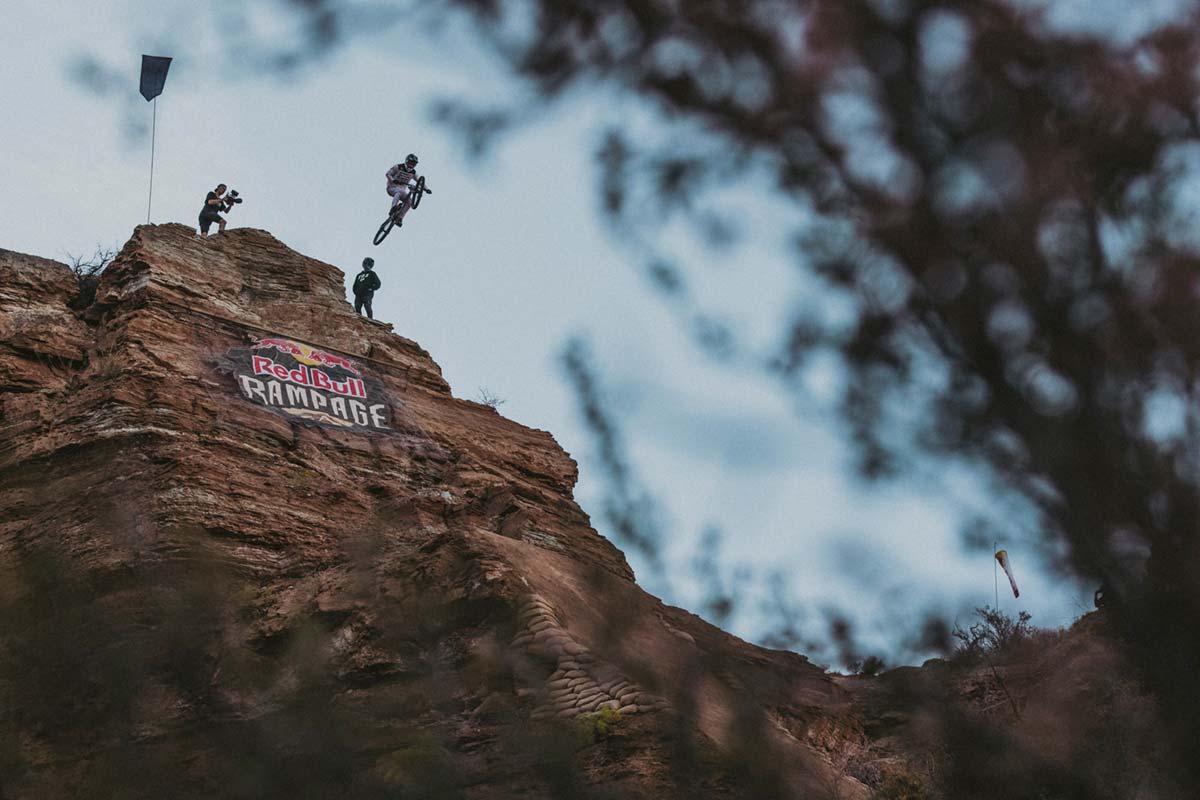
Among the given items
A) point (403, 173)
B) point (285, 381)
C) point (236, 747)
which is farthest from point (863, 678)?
point (403, 173)

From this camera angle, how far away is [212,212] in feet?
94.2

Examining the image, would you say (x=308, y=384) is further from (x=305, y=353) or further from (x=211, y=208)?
Result: (x=211, y=208)

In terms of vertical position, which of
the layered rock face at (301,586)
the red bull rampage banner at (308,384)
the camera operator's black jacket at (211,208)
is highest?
the camera operator's black jacket at (211,208)

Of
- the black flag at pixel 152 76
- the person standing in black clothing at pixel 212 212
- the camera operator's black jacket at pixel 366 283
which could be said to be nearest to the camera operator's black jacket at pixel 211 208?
the person standing in black clothing at pixel 212 212

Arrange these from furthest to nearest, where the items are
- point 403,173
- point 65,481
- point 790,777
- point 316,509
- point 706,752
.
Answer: point 403,173 → point 316,509 → point 65,481 → point 706,752 → point 790,777

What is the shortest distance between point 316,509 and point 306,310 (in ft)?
24.2

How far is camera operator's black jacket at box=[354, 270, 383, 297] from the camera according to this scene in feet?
99.7

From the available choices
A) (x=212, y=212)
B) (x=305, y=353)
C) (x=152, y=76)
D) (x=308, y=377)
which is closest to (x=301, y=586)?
(x=308, y=377)

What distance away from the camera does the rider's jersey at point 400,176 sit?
2984 centimetres

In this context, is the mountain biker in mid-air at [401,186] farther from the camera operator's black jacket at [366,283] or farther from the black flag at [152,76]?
the black flag at [152,76]

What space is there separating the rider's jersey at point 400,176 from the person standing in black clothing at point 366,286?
1999 millimetres

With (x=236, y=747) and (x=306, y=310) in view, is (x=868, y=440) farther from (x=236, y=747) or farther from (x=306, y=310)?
(x=306, y=310)

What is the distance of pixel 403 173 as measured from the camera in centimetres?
2995

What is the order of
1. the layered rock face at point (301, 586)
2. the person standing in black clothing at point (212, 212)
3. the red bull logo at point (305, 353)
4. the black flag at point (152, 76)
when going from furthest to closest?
the person standing in black clothing at point (212, 212) < the red bull logo at point (305, 353) < the black flag at point (152, 76) < the layered rock face at point (301, 586)
